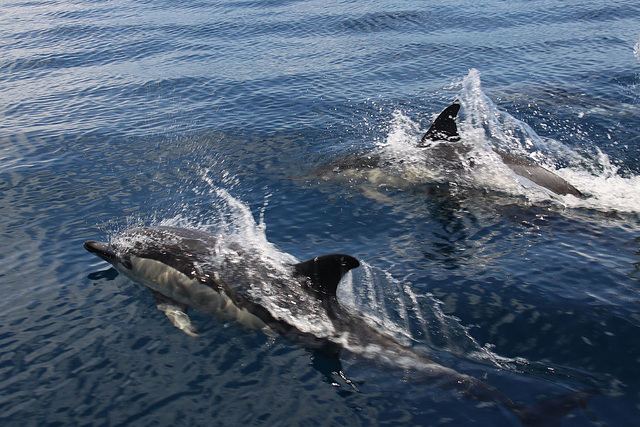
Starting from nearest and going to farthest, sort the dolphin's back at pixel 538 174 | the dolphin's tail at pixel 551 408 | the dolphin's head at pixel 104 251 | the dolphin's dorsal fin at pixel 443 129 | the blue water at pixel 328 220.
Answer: the dolphin's tail at pixel 551 408 < the blue water at pixel 328 220 < the dolphin's head at pixel 104 251 < the dolphin's back at pixel 538 174 < the dolphin's dorsal fin at pixel 443 129

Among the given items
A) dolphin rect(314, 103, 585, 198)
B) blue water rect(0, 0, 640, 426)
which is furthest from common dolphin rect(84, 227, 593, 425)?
dolphin rect(314, 103, 585, 198)

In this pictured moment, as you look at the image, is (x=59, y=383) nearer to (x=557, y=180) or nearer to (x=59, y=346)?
(x=59, y=346)

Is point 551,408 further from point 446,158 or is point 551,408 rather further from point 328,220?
point 446,158

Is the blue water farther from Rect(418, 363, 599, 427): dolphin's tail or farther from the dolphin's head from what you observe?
the dolphin's head

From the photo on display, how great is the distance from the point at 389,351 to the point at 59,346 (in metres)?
4.30

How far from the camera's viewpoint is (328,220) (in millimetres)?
10758

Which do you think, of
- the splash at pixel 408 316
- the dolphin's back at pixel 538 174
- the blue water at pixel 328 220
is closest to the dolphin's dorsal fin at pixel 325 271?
the splash at pixel 408 316

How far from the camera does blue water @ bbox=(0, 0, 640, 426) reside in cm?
643

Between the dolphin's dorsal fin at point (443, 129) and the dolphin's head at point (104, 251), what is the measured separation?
23.8 ft

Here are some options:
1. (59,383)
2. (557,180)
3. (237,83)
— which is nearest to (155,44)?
(237,83)

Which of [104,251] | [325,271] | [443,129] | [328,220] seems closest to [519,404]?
[325,271]

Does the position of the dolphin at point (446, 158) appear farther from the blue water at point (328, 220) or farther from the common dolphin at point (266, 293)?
the common dolphin at point (266, 293)

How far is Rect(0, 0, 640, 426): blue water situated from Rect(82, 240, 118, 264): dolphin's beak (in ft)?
0.85

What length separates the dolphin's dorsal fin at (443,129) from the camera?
12.6 meters
